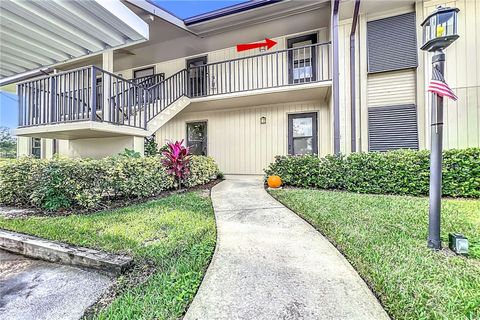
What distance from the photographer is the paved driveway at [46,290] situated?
5.71ft

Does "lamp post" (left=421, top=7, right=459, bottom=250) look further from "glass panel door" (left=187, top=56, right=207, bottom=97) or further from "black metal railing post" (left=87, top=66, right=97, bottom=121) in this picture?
"glass panel door" (left=187, top=56, right=207, bottom=97)

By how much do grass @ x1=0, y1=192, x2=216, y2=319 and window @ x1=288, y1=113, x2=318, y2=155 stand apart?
492cm

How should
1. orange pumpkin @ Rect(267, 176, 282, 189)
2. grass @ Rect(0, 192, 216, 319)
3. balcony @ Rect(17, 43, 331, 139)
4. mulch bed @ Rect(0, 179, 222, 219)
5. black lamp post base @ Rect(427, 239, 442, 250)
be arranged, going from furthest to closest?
orange pumpkin @ Rect(267, 176, 282, 189)
balcony @ Rect(17, 43, 331, 139)
mulch bed @ Rect(0, 179, 222, 219)
black lamp post base @ Rect(427, 239, 442, 250)
grass @ Rect(0, 192, 216, 319)

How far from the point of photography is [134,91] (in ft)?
22.2

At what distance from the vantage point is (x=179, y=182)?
664 cm

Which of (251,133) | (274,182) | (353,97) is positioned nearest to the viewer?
(274,182)

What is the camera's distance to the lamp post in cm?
235

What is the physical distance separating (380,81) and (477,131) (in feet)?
8.54

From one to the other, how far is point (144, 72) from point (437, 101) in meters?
11.5

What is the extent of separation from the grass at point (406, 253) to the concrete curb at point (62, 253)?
2266mm

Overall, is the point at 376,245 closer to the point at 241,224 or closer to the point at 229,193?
the point at 241,224

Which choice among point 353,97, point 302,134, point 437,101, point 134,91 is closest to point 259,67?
point 302,134

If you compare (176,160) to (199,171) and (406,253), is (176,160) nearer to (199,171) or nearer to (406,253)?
(199,171)
